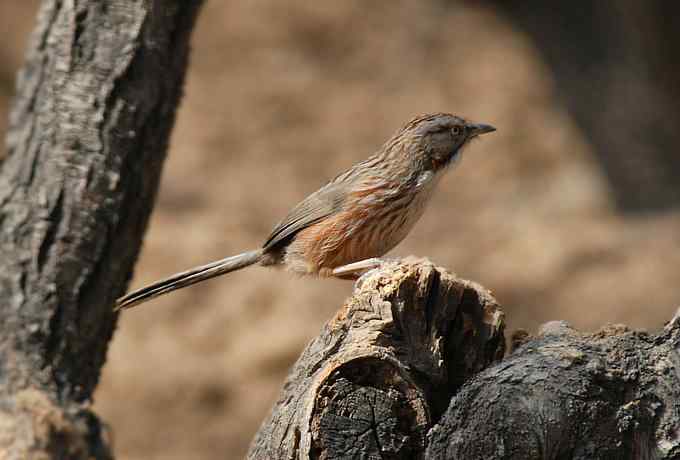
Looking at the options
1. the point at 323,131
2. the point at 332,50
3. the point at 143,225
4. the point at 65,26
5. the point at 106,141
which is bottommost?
the point at 143,225

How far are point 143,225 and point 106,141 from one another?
1.60 ft

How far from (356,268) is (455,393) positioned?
1393 mm

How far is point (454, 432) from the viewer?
376 centimetres

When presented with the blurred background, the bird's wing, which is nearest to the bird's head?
the bird's wing

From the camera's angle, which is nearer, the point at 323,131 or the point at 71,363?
the point at 71,363

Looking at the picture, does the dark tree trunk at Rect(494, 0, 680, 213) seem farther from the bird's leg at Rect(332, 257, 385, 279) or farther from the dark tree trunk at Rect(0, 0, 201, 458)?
the dark tree trunk at Rect(0, 0, 201, 458)

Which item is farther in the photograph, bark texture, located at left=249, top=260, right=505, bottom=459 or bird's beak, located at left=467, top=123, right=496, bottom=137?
bird's beak, located at left=467, top=123, right=496, bottom=137

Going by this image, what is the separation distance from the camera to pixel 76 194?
512 cm

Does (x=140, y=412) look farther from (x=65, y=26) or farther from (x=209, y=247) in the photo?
(x=65, y=26)

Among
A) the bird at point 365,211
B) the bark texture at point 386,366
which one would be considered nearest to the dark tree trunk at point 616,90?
the bird at point 365,211

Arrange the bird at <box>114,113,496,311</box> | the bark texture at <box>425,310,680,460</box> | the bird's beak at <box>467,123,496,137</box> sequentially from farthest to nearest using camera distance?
the bird's beak at <box>467,123,496,137</box>, the bird at <box>114,113,496,311</box>, the bark texture at <box>425,310,680,460</box>

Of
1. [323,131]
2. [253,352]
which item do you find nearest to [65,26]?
[253,352]

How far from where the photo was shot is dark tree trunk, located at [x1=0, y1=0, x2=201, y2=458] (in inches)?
201

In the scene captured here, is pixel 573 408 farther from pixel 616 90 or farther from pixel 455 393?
pixel 616 90
